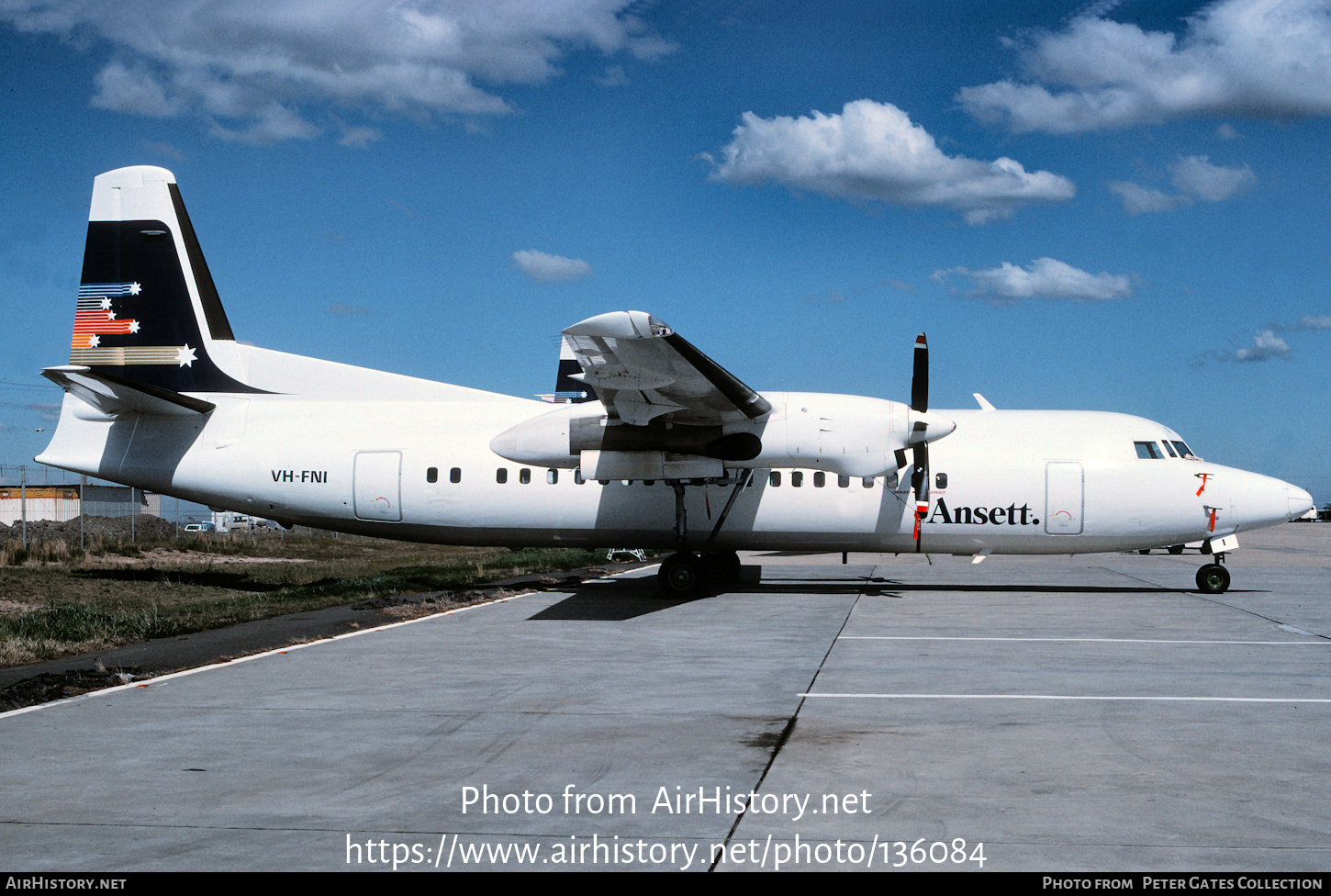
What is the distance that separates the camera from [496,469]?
1939cm

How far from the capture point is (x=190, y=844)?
512 cm

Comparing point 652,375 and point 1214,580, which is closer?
point 652,375

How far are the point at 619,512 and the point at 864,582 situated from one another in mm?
6129

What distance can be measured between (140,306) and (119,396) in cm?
250

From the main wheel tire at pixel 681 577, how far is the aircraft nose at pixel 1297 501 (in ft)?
36.0

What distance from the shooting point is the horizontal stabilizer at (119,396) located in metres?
17.7

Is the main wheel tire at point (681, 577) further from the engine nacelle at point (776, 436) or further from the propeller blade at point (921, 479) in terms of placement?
the propeller blade at point (921, 479)

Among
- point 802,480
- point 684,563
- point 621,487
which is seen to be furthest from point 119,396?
point 802,480

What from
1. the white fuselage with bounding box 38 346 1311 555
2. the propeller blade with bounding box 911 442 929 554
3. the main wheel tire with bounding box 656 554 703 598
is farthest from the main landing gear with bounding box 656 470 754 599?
the propeller blade with bounding box 911 442 929 554

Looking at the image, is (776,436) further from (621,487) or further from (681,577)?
(621,487)

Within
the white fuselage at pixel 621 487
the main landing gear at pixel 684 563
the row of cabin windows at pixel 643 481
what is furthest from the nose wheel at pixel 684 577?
the row of cabin windows at pixel 643 481

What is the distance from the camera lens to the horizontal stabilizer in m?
17.7

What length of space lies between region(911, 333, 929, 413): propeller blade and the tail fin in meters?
13.1

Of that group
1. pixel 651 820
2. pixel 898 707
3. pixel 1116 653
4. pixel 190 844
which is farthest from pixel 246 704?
pixel 1116 653
